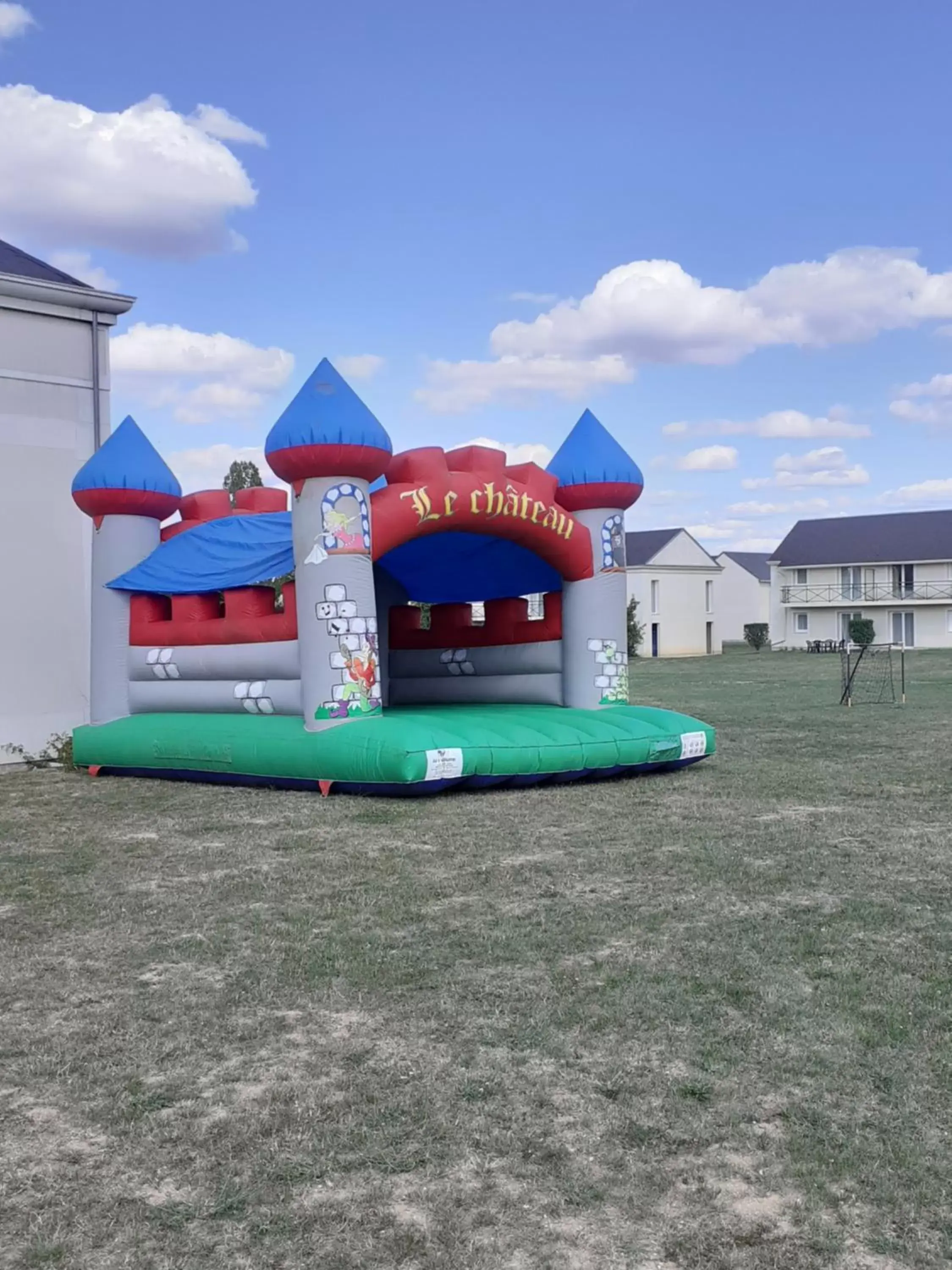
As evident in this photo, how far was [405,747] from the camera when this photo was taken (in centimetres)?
805

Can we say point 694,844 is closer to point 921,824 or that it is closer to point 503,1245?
point 921,824

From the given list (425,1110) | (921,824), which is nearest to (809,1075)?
(425,1110)

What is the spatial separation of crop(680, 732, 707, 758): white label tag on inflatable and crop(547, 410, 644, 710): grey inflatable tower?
94 cm

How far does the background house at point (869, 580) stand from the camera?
41.6 meters

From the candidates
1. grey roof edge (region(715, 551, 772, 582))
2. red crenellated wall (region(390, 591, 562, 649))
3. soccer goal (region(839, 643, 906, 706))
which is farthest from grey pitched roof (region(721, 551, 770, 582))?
red crenellated wall (region(390, 591, 562, 649))

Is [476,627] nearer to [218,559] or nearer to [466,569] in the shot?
[466,569]

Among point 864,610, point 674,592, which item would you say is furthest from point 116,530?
point 864,610

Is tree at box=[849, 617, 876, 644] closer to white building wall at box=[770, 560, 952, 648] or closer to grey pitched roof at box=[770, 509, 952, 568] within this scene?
white building wall at box=[770, 560, 952, 648]

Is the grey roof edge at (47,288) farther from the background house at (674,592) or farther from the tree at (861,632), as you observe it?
the tree at (861,632)

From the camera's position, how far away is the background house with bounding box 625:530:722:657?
40.4 metres

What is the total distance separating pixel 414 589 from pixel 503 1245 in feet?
32.0

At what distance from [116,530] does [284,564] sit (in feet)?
7.59

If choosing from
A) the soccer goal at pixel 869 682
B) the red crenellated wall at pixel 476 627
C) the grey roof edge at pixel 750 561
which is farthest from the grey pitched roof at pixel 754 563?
the red crenellated wall at pixel 476 627

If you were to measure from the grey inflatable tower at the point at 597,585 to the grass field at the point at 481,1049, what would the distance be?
329 cm
